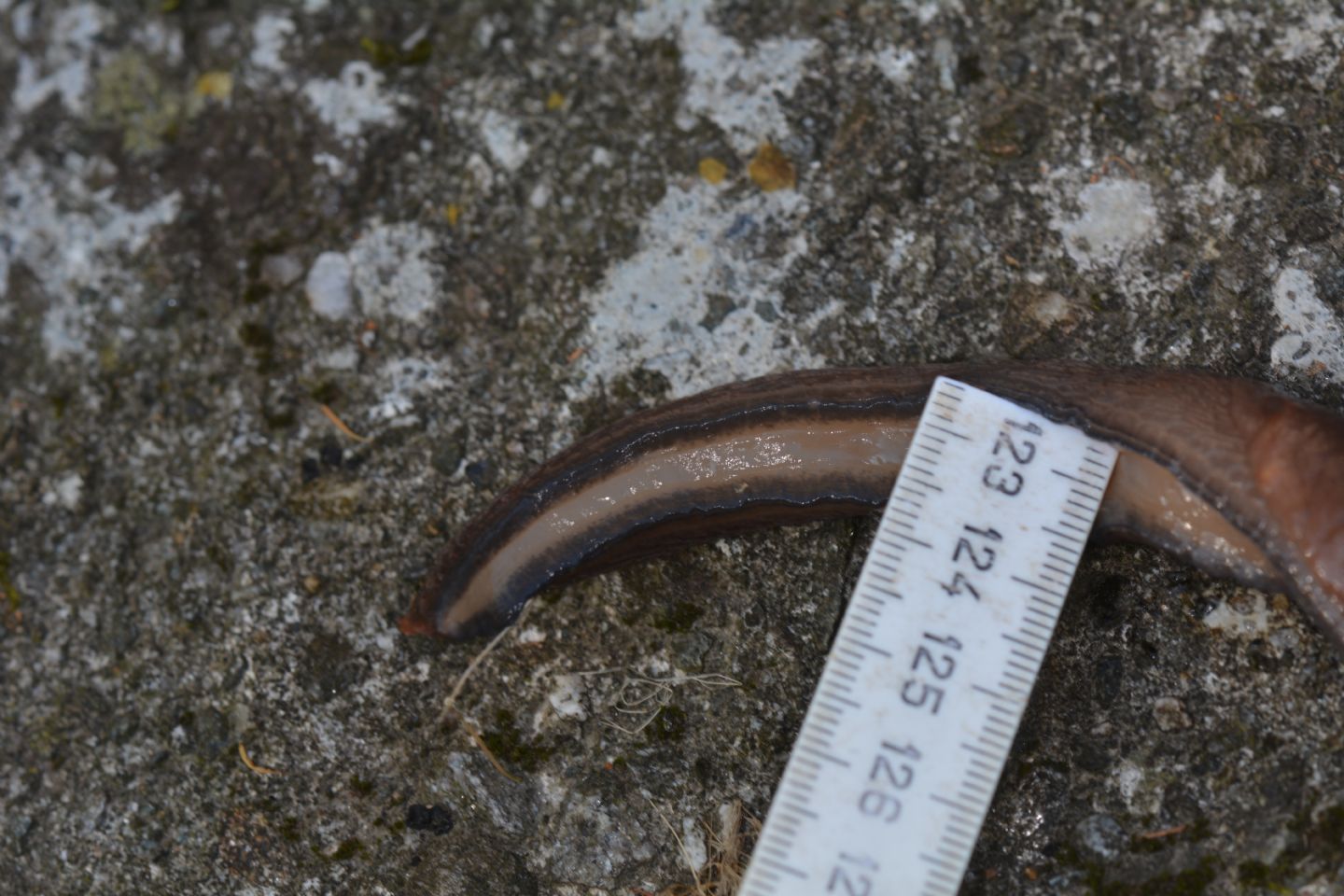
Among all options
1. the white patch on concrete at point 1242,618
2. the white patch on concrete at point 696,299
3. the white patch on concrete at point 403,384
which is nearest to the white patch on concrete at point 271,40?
the white patch on concrete at point 403,384

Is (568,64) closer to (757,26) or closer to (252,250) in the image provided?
(757,26)

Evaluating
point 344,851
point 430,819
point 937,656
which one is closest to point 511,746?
point 430,819

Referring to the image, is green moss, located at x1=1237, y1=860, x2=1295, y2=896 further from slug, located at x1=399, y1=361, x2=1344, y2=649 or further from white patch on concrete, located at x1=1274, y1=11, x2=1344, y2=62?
white patch on concrete, located at x1=1274, y1=11, x2=1344, y2=62

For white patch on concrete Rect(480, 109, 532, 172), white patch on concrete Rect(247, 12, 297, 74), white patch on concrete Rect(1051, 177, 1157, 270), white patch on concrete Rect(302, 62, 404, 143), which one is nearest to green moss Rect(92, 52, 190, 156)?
white patch on concrete Rect(247, 12, 297, 74)

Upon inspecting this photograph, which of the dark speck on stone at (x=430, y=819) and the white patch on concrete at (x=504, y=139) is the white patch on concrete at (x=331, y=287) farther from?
the dark speck on stone at (x=430, y=819)

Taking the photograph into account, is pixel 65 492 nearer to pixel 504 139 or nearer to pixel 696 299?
pixel 504 139
